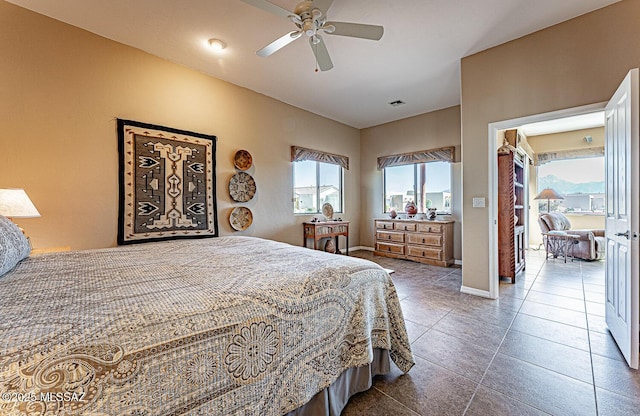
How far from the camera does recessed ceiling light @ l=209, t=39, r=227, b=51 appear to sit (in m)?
2.80

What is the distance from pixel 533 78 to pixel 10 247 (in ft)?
14.6

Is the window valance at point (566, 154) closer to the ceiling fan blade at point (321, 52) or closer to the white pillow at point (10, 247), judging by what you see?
the ceiling fan blade at point (321, 52)

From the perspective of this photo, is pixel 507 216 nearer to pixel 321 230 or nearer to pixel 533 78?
pixel 533 78

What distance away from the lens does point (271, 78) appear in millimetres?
3646

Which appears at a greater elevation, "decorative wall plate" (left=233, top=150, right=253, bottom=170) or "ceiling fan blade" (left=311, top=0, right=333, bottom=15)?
"ceiling fan blade" (left=311, top=0, right=333, bottom=15)

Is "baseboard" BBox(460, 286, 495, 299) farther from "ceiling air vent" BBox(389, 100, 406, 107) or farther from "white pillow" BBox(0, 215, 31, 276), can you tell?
"white pillow" BBox(0, 215, 31, 276)

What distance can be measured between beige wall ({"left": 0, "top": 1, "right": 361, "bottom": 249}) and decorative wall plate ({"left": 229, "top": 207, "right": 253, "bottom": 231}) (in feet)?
0.30

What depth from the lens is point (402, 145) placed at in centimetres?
542

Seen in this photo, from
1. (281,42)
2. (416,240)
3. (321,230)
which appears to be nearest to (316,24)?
(281,42)

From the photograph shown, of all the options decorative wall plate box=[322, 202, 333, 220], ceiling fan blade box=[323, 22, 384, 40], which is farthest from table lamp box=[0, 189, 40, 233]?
decorative wall plate box=[322, 202, 333, 220]

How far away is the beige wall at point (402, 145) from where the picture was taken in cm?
475

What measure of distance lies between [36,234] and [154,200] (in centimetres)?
99

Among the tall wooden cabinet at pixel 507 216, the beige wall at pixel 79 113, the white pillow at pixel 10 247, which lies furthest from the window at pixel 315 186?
the white pillow at pixel 10 247

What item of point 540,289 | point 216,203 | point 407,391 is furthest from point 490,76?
point 216,203
